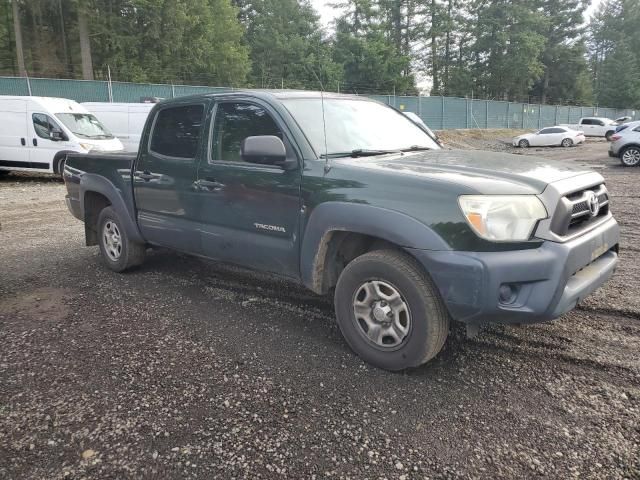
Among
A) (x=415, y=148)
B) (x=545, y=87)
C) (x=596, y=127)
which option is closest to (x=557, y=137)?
(x=596, y=127)

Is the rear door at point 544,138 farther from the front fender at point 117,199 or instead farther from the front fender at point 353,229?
the front fender at point 353,229

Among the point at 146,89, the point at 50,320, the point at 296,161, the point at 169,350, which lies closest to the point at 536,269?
the point at 296,161

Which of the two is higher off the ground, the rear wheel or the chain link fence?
the chain link fence

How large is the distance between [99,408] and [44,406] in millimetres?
343

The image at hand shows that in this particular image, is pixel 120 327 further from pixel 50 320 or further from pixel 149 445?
pixel 149 445

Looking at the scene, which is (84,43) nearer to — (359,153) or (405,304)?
(359,153)

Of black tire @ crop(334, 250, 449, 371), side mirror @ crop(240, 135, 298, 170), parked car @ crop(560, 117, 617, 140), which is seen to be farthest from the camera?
parked car @ crop(560, 117, 617, 140)

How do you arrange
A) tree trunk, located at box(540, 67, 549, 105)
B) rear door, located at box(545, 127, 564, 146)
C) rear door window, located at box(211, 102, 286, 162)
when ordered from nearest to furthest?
1. rear door window, located at box(211, 102, 286, 162)
2. rear door, located at box(545, 127, 564, 146)
3. tree trunk, located at box(540, 67, 549, 105)

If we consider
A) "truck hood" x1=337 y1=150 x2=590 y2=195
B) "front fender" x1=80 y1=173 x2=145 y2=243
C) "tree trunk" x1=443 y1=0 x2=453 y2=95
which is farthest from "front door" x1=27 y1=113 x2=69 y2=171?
"tree trunk" x1=443 y1=0 x2=453 y2=95

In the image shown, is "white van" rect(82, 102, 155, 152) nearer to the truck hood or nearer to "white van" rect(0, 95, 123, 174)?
"white van" rect(0, 95, 123, 174)

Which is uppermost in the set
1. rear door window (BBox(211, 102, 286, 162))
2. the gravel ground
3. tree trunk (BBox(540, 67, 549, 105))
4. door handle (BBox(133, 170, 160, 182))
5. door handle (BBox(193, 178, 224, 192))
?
tree trunk (BBox(540, 67, 549, 105))

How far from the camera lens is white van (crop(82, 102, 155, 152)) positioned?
16.5m

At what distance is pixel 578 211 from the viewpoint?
3180 millimetres

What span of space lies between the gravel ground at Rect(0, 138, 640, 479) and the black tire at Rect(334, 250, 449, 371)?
145 millimetres
